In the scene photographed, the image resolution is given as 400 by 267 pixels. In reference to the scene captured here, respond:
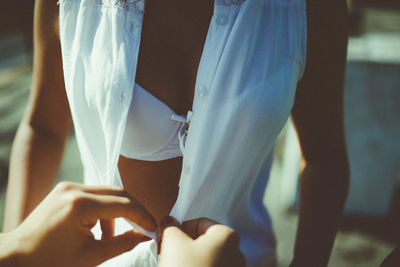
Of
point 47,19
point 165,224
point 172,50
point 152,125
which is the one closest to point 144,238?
point 165,224

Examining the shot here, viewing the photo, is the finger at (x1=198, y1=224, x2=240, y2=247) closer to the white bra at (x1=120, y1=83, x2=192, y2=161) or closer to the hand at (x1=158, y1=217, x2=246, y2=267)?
the hand at (x1=158, y1=217, x2=246, y2=267)

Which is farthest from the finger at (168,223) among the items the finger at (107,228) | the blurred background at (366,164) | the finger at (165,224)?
the blurred background at (366,164)

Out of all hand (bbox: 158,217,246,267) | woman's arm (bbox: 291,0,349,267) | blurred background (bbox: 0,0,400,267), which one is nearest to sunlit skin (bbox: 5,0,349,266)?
woman's arm (bbox: 291,0,349,267)

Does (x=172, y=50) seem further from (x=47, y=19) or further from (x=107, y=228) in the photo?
(x=107, y=228)

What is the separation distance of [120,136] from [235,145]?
1.09ft

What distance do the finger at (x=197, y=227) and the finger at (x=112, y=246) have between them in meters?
0.11

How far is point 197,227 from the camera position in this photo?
71 cm

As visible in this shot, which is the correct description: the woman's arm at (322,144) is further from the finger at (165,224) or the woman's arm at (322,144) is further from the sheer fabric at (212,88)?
the finger at (165,224)

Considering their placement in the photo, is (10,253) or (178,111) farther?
(178,111)

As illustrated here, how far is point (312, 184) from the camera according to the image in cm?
104

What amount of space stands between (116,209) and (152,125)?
0.31 m

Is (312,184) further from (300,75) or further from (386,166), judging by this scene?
(386,166)

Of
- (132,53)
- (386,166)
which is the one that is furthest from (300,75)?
(386,166)

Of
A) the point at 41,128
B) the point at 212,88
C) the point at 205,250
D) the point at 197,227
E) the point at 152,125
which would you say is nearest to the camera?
the point at 205,250
